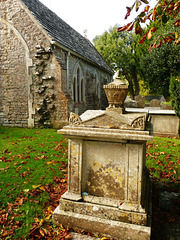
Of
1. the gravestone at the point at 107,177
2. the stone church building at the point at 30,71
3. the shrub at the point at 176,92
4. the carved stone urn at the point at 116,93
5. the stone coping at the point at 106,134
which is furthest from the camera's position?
the stone church building at the point at 30,71

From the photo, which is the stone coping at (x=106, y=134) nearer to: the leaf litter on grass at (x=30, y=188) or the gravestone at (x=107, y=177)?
the gravestone at (x=107, y=177)

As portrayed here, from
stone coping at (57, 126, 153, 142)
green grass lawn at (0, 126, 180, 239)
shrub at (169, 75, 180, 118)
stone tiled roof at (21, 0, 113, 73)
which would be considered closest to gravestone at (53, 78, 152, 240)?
stone coping at (57, 126, 153, 142)

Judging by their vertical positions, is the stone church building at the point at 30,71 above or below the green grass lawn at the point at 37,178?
above

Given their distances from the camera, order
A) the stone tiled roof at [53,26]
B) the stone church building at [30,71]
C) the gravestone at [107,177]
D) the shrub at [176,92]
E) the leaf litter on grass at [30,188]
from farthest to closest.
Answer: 1. the stone tiled roof at [53,26]
2. the stone church building at [30,71]
3. the shrub at [176,92]
4. the leaf litter on grass at [30,188]
5. the gravestone at [107,177]

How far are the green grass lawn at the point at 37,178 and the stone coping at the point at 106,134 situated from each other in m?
1.54

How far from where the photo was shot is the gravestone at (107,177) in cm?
284

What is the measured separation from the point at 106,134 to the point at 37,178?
2.69m

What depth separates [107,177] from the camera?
3131mm

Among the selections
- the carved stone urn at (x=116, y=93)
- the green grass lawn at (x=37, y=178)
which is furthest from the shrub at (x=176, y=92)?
the carved stone urn at (x=116, y=93)

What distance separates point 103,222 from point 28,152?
4307 millimetres

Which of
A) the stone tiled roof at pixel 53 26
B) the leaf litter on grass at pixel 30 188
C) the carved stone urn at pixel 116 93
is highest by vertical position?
the stone tiled roof at pixel 53 26

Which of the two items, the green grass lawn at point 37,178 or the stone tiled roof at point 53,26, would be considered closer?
the green grass lawn at point 37,178

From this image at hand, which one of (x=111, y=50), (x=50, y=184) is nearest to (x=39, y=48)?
(x=50, y=184)

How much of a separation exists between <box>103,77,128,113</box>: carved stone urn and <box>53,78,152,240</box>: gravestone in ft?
0.12
